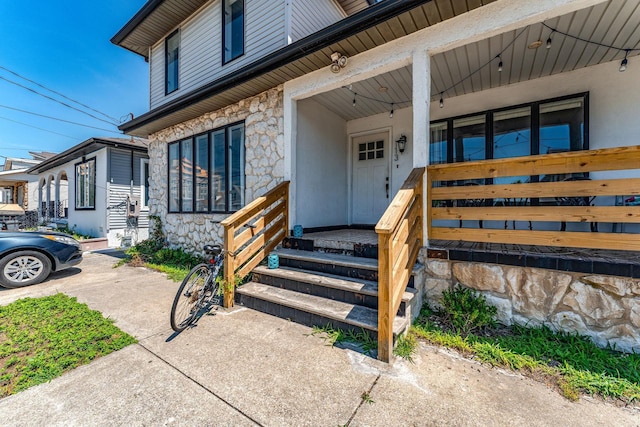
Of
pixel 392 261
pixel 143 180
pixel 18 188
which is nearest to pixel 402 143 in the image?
pixel 392 261

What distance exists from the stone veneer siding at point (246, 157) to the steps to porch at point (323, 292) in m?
1.20

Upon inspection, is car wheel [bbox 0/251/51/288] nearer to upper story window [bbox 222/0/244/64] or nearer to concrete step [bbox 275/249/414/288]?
concrete step [bbox 275/249/414/288]

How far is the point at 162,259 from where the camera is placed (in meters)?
6.11

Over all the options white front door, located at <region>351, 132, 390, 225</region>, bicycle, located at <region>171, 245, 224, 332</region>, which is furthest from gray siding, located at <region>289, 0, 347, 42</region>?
bicycle, located at <region>171, 245, 224, 332</region>

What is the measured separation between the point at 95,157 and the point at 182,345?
34.2 ft

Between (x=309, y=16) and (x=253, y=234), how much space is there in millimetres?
4630

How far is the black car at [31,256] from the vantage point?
425 centimetres

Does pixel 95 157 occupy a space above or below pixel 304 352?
above

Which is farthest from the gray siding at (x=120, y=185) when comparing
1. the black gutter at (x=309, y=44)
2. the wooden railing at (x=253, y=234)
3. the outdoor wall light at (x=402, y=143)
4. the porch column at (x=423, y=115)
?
the porch column at (x=423, y=115)

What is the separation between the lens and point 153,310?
341 cm

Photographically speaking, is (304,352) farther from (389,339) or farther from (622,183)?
(622,183)

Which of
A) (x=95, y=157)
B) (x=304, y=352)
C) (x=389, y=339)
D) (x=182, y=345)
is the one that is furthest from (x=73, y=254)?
(x=95, y=157)

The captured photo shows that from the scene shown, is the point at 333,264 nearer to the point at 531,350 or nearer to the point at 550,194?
the point at 531,350

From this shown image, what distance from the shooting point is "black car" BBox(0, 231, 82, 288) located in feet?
14.0
